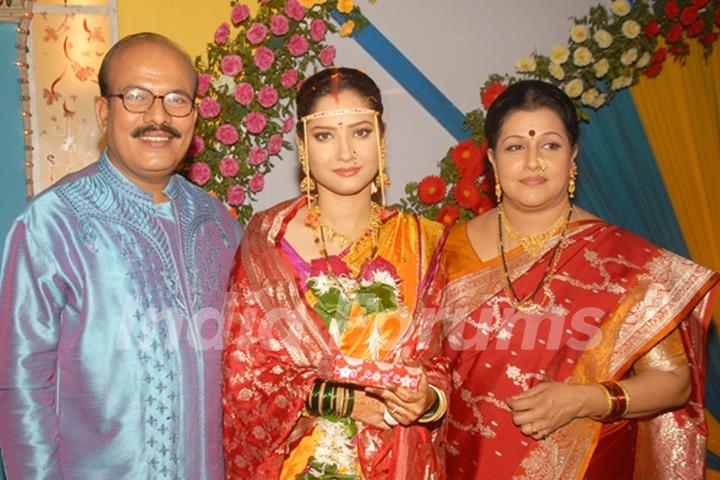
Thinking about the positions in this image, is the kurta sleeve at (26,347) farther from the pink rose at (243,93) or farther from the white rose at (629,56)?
the white rose at (629,56)

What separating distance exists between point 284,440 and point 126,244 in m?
0.81

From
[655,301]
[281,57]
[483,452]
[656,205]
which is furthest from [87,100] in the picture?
[656,205]

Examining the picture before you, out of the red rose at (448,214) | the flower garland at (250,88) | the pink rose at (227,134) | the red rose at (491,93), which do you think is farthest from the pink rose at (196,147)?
the red rose at (491,93)

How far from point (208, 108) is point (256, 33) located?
50 centimetres

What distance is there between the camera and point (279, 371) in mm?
2455

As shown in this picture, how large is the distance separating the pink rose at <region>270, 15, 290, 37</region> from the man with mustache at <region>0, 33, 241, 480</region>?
1760mm

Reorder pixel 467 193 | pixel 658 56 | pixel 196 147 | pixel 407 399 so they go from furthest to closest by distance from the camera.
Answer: pixel 658 56 < pixel 467 193 < pixel 196 147 < pixel 407 399

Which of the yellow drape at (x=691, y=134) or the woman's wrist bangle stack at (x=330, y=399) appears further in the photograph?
the yellow drape at (x=691, y=134)

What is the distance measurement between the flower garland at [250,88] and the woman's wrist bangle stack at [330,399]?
1.92 metres

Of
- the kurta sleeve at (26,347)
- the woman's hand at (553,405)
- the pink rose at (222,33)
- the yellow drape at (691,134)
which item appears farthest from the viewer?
the yellow drape at (691,134)

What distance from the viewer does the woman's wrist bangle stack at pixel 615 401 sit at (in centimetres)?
254

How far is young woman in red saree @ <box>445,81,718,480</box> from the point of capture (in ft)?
8.57

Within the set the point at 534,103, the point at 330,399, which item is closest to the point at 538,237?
the point at 534,103

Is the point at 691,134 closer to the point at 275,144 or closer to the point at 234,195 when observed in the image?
the point at 275,144
